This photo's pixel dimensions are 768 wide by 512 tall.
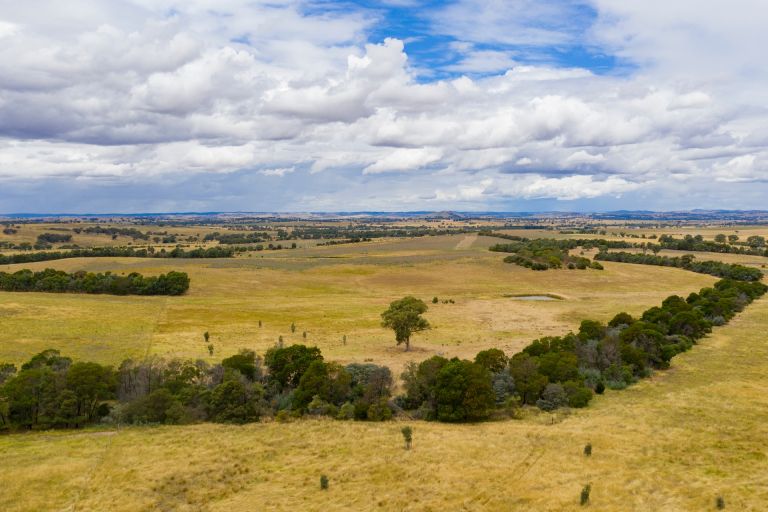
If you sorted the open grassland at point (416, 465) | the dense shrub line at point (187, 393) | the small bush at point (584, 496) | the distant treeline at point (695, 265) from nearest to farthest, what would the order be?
the small bush at point (584, 496)
the open grassland at point (416, 465)
the dense shrub line at point (187, 393)
the distant treeline at point (695, 265)

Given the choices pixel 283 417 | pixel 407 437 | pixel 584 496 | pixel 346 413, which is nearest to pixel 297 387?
pixel 283 417

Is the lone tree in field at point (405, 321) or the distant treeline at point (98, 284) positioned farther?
the distant treeline at point (98, 284)

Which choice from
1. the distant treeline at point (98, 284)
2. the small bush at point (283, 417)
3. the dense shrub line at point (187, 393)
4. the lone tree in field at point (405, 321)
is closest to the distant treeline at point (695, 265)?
the lone tree in field at point (405, 321)

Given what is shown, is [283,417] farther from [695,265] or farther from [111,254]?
[111,254]

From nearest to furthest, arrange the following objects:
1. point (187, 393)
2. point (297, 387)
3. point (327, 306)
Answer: point (187, 393) < point (297, 387) < point (327, 306)

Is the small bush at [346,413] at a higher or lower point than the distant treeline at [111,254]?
lower

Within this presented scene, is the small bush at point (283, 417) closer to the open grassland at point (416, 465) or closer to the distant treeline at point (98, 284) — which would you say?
the open grassland at point (416, 465)

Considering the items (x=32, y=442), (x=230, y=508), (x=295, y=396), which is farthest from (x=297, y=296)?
(x=230, y=508)
